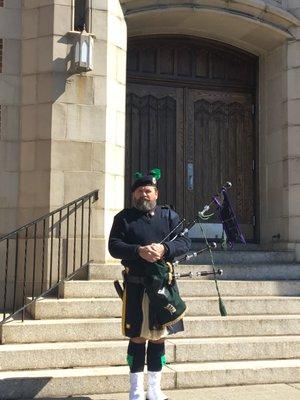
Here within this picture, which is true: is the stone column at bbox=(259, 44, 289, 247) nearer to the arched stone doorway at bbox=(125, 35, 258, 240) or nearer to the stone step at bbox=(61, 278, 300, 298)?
the arched stone doorway at bbox=(125, 35, 258, 240)

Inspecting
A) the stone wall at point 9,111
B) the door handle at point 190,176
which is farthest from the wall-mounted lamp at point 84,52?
the door handle at point 190,176

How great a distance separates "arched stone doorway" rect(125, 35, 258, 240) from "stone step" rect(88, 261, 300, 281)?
1712mm

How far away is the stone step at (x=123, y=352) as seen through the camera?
5.29 m

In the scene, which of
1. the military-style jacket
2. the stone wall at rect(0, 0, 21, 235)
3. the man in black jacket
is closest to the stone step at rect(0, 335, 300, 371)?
the man in black jacket

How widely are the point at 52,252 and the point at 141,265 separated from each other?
102 inches

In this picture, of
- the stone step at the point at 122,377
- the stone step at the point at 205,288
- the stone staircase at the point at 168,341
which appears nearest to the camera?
the stone step at the point at 122,377

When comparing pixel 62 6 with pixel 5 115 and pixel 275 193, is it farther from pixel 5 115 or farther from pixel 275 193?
pixel 275 193

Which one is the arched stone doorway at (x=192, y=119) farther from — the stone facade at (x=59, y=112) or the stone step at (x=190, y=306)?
the stone step at (x=190, y=306)

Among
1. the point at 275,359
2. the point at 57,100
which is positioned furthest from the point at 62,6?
the point at 275,359

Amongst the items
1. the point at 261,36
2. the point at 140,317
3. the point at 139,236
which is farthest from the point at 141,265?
the point at 261,36

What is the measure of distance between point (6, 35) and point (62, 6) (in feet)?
2.82

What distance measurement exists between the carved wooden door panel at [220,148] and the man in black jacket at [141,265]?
14.3ft

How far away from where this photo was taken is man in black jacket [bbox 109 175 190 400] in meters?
4.47

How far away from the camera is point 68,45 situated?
7.18 meters
